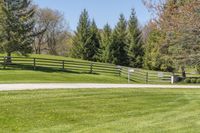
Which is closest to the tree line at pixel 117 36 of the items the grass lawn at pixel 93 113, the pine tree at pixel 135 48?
the pine tree at pixel 135 48

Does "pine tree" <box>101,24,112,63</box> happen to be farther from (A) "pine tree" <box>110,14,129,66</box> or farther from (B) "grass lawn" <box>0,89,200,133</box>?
(B) "grass lawn" <box>0,89,200,133</box>

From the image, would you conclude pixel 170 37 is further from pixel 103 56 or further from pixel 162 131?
pixel 103 56

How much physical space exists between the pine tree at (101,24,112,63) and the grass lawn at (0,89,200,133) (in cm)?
4431

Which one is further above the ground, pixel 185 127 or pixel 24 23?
pixel 24 23

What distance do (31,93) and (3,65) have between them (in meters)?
20.3

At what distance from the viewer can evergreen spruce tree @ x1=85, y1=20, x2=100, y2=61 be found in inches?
2547

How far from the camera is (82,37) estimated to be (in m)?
64.6

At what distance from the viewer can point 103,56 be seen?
62062mm

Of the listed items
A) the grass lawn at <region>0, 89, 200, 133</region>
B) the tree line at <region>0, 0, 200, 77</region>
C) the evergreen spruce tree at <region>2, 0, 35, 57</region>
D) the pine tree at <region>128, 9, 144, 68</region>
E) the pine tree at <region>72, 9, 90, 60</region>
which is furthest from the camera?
the pine tree at <region>72, 9, 90, 60</region>

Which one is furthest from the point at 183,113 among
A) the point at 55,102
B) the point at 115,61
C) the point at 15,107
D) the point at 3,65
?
the point at 115,61

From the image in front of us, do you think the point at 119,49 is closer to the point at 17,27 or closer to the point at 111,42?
the point at 111,42

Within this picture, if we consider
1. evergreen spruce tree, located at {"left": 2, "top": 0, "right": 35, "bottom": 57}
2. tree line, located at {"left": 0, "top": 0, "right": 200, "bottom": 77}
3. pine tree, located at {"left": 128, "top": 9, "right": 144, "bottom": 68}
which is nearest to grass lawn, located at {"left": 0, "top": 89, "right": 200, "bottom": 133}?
tree line, located at {"left": 0, "top": 0, "right": 200, "bottom": 77}

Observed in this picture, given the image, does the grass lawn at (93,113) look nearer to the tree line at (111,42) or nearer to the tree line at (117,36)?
the tree line at (117,36)

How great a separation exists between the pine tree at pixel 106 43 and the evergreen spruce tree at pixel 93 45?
54.6 inches
